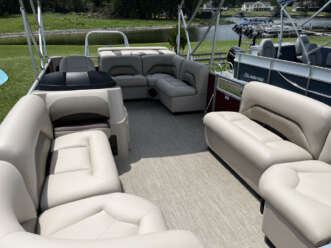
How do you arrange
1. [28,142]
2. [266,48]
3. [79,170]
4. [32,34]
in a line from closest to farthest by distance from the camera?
[28,142] < [79,170] < [32,34] < [266,48]

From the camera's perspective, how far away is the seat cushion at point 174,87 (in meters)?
4.49

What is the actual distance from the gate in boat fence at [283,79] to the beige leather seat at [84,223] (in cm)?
221

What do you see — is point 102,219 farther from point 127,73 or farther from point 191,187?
point 127,73

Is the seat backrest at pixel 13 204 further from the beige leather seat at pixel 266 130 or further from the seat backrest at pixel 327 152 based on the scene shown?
the seat backrest at pixel 327 152

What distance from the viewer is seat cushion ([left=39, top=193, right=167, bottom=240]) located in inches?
57.9

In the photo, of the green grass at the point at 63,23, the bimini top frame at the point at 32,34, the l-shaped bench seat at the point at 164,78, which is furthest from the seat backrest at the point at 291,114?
the green grass at the point at 63,23

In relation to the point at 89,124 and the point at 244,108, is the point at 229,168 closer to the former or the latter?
the point at 244,108

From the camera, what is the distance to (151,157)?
128 inches

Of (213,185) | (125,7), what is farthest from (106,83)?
(125,7)

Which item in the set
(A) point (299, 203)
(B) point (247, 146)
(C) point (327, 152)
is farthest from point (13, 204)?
(C) point (327, 152)

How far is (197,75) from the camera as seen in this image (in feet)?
14.6

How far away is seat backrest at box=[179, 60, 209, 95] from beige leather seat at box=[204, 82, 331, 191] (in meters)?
1.25

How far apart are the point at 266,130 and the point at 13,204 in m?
2.30

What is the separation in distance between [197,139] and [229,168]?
2.72 ft
